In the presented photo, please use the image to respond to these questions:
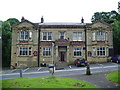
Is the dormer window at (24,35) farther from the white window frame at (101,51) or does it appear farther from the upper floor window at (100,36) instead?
the white window frame at (101,51)

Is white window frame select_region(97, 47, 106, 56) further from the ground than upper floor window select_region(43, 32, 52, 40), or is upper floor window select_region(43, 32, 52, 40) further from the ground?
upper floor window select_region(43, 32, 52, 40)

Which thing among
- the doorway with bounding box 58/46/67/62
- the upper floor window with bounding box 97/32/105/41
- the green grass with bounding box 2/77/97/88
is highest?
the upper floor window with bounding box 97/32/105/41

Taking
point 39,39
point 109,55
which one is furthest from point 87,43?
point 39,39

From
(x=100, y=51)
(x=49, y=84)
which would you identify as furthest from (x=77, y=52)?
(x=49, y=84)

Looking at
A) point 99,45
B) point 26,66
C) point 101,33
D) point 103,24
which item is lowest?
point 26,66

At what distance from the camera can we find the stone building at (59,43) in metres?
29.3

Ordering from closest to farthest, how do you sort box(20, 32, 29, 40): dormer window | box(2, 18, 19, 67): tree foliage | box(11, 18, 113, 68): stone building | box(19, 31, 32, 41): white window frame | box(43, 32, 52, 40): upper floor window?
box(11, 18, 113, 68): stone building → box(19, 31, 32, 41): white window frame → box(20, 32, 29, 40): dormer window → box(43, 32, 52, 40): upper floor window → box(2, 18, 19, 67): tree foliage

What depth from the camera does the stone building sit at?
96.3 ft

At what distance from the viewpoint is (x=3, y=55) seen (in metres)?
36.1

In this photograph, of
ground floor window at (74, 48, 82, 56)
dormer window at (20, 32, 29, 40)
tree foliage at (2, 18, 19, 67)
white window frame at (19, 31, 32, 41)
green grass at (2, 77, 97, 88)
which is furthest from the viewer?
tree foliage at (2, 18, 19, 67)

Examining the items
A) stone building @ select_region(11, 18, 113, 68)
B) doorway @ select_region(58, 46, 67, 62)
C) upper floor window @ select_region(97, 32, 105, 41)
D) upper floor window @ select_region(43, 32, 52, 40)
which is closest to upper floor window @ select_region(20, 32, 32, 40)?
stone building @ select_region(11, 18, 113, 68)

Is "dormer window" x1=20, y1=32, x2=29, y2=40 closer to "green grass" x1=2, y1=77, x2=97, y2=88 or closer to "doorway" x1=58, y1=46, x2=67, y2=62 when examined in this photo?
"doorway" x1=58, y1=46, x2=67, y2=62

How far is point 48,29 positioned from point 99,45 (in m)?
12.8

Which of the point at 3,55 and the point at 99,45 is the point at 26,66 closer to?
the point at 3,55
